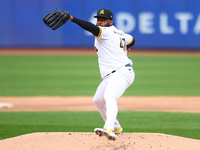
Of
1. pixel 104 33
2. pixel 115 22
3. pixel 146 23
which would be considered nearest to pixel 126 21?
pixel 115 22

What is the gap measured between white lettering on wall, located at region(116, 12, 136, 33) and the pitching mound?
2210cm

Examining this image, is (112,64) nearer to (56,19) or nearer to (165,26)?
(56,19)

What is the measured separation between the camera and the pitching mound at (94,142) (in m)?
5.54

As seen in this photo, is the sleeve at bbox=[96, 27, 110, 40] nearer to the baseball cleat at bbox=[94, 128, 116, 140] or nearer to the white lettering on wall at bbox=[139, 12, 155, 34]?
the baseball cleat at bbox=[94, 128, 116, 140]

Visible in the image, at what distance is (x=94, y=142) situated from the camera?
5691mm

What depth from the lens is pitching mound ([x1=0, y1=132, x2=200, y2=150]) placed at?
554 cm

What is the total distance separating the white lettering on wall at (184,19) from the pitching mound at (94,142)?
22534 millimetres

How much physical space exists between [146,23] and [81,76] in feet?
36.1

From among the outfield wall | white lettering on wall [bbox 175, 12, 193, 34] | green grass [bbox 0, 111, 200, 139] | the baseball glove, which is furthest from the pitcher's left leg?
white lettering on wall [bbox 175, 12, 193, 34]

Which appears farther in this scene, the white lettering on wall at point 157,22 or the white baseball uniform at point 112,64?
the white lettering on wall at point 157,22

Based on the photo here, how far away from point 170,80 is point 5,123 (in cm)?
1010

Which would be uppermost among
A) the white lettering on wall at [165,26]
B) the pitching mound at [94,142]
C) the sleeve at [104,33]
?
the sleeve at [104,33]

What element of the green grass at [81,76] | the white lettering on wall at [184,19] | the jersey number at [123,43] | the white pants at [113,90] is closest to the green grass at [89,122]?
the white pants at [113,90]

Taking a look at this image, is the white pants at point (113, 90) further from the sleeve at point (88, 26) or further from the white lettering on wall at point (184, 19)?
the white lettering on wall at point (184, 19)
